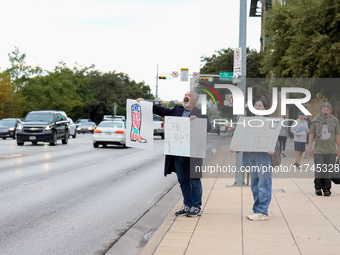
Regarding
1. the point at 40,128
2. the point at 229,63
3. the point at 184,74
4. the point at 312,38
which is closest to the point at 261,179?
the point at 312,38

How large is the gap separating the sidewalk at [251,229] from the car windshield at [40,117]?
22.2 m

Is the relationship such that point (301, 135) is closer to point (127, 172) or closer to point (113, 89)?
point (127, 172)

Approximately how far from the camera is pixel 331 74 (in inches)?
961

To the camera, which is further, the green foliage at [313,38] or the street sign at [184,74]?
the street sign at [184,74]

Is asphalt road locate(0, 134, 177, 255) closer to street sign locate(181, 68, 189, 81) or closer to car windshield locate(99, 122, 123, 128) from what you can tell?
car windshield locate(99, 122, 123, 128)

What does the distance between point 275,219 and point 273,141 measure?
3.77 ft

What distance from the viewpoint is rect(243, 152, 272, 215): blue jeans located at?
8.79 metres

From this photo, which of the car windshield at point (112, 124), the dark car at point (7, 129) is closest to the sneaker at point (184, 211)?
the car windshield at point (112, 124)

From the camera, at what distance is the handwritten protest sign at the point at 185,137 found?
9086 millimetres

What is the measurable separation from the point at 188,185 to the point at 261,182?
3.63 feet

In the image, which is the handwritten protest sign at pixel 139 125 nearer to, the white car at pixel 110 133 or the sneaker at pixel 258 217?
the sneaker at pixel 258 217

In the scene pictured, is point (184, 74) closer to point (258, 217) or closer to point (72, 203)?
point (72, 203)

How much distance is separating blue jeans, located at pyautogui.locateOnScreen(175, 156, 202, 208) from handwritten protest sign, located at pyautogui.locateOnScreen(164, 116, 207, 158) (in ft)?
0.52

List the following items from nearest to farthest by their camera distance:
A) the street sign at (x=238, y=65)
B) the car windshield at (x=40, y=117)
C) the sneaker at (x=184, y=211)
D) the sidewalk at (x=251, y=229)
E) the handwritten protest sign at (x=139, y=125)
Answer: the sidewalk at (x=251, y=229), the sneaker at (x=184, y=211), the handwritten protest sign at (x=139, y=125), the street sign at (x=238, y=65), the car windshield at (x=40, y=117)
